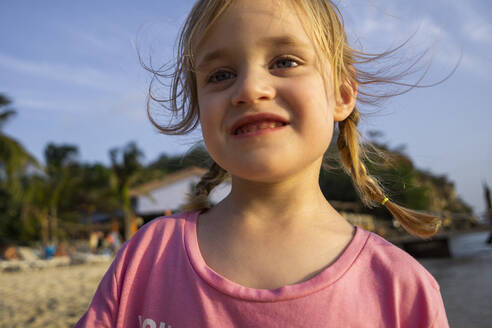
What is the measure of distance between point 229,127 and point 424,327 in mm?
707

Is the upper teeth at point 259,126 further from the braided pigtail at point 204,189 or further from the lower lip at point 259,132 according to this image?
the braided pigtail at point 204,189

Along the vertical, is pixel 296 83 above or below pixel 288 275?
above

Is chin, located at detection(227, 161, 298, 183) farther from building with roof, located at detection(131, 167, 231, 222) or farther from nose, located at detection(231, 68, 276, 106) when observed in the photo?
building with roof, located at detection(131, 167, 231, 222)

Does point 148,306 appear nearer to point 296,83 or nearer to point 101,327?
point 101,327

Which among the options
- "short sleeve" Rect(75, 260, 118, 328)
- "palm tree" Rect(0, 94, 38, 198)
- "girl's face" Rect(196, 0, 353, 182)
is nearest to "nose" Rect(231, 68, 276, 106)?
"girl's face" Rect(196, 0, 353, 182)

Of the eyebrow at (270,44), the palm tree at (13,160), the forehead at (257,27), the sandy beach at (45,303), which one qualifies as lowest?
the sandy beach at (45,303)

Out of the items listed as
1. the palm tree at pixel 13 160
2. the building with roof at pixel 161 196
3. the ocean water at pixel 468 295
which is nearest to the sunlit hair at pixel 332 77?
the ocean water at pixel 468 295

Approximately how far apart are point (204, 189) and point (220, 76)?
0.52 meters

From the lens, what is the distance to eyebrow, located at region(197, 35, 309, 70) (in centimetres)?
111

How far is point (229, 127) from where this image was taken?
1116 mm

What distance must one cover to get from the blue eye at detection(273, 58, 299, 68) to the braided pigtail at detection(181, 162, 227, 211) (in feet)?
1.88

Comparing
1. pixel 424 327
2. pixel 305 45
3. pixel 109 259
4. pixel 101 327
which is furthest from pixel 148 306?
pixel 109 259

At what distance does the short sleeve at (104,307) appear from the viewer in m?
1.13

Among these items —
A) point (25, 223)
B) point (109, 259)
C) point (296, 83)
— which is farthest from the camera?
point (25, 223)
